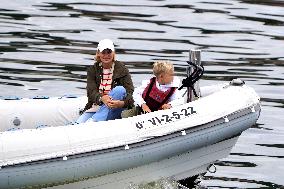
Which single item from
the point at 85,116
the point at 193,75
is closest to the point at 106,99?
the point at 85,116

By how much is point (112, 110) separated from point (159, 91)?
0.68 meters

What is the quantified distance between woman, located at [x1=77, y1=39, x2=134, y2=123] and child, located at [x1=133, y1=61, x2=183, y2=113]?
0.17 meters

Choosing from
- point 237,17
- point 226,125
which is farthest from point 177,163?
point 237,17

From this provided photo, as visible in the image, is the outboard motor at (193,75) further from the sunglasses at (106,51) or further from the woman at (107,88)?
the sunglasses at (106,51)

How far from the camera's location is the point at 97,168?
13039 millimetres

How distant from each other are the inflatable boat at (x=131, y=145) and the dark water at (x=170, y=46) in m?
1.38

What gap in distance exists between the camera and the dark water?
55.4ft

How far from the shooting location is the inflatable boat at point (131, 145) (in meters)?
12.7

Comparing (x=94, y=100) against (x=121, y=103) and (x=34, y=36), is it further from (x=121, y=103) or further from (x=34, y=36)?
(x=34, y=36)

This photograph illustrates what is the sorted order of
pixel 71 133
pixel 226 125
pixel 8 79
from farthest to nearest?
pixel 8 79 < pixel 226 125 < pixel 71 133

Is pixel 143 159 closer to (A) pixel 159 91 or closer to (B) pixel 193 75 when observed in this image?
(A) pixel 159 91

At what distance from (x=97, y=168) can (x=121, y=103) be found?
45.5 inches

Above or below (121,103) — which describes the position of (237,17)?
below

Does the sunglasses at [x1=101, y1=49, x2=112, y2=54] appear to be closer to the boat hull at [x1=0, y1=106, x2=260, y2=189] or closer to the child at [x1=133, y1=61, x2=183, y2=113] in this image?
the child at [x1=133, y1=61, x2=183, y2=113]
